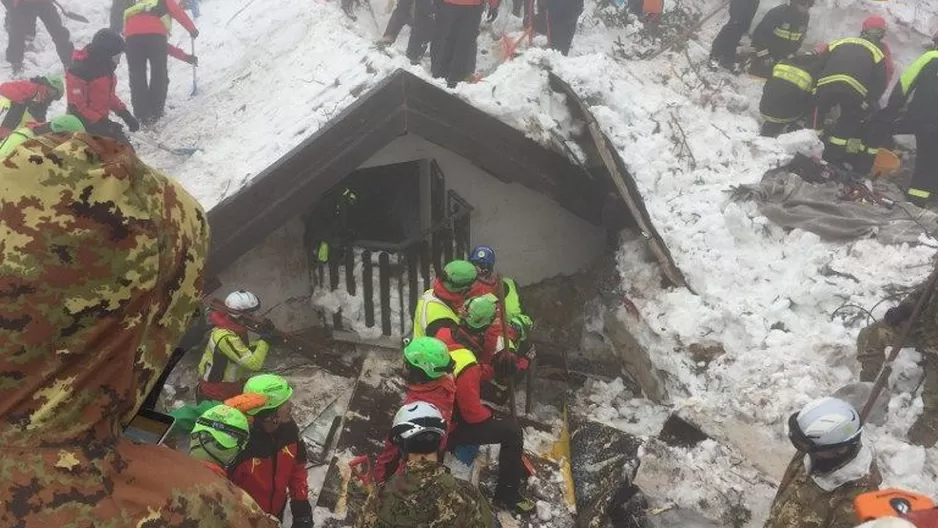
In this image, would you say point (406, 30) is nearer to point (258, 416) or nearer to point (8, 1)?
point (8, 1)

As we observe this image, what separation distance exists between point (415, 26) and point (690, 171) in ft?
14.2

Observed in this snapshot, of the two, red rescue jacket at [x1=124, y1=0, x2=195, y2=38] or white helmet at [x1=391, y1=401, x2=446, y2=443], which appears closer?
white helmet at [x1=391, y1=401, x2=446, y2=443]

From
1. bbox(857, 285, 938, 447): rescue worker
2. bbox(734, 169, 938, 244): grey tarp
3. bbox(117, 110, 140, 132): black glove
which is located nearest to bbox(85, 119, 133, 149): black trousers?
bbox(117, 110, 140, 132): black glove

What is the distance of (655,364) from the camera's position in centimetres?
627

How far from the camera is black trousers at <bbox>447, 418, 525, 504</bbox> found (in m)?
5.32

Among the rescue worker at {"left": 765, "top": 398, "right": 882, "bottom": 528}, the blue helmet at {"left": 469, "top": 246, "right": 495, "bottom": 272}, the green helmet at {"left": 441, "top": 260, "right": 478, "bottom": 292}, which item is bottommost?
the blue helmet at {"left": 469, "top": 246, "right": 495, "bottom": 272}

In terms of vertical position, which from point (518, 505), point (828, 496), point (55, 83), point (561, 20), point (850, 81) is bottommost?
point (518, 505)

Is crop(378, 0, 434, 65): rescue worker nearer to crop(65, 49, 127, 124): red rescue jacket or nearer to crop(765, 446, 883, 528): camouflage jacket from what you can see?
crop(65, 49, 127, 124): red rescue jacket

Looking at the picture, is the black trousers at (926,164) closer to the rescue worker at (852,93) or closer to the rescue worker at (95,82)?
the rescue worker at (852,93)

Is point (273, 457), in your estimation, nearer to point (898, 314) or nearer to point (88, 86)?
point (898, 314)

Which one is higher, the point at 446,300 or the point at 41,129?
the point at 41,129

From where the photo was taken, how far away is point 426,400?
478cm

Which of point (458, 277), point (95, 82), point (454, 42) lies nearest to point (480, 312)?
point (458, 277)

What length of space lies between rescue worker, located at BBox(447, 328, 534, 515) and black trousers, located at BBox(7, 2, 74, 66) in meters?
10.1
